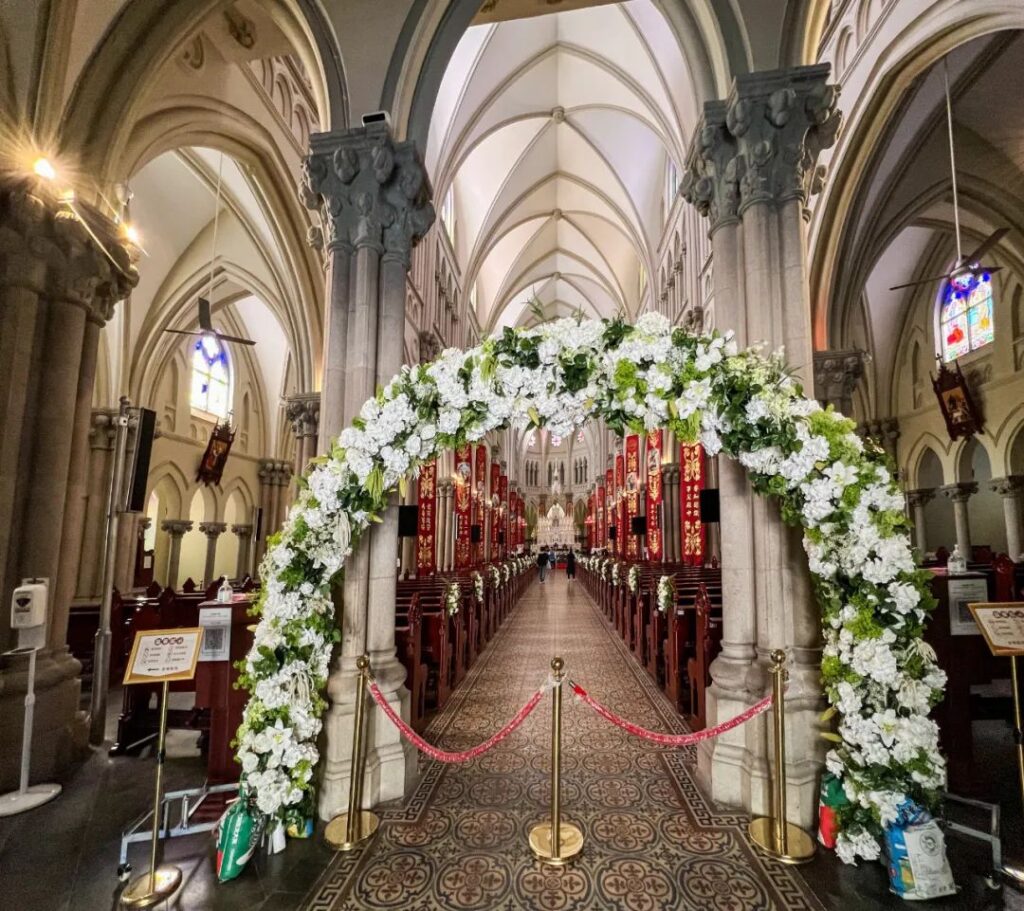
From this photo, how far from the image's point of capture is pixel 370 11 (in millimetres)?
5121

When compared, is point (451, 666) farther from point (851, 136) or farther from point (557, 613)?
point (851, 136)

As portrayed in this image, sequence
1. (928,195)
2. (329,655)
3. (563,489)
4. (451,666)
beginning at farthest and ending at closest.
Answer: (563,489) < (928,195) < (451,666) < (329,655)

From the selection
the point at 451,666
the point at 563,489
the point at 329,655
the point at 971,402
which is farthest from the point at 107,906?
the point at 563,489

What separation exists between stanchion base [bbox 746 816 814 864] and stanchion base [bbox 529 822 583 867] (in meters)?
1.11

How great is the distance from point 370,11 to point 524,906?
717cm

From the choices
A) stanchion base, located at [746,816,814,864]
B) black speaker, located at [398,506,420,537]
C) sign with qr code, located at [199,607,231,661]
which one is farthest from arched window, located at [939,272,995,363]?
sign with qr code, located at [199,607,231,661]

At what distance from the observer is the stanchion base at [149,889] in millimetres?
2807

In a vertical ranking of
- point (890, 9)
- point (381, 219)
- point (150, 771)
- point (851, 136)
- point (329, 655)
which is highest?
point (890, 9)

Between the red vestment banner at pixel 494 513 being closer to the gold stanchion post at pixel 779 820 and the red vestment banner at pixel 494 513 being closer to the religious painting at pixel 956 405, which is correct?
the religious painting at pixel 956 405

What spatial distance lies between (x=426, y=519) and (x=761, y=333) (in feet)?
31.8

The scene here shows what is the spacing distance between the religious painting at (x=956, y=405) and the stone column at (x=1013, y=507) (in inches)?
63.5

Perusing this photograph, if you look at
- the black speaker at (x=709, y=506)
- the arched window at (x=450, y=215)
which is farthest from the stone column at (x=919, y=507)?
the arched window at (x=450, y=215)

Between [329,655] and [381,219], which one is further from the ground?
[381,219]

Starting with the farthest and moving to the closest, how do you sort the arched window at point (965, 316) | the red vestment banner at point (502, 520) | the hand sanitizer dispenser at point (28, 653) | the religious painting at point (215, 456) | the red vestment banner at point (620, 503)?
the red vestment banner at point (502, 520) < the red vestment banner at point (620, 503) < the religious painting at point (215, 456) < the arched window at point (965, 316) < the hand sanitizer dispenser at point (28, 653)
